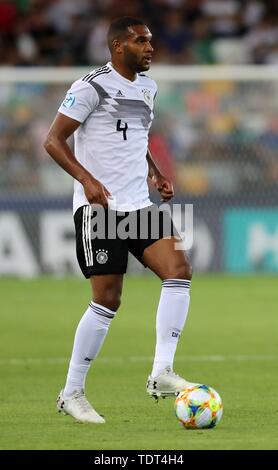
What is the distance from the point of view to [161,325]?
24.4 ft

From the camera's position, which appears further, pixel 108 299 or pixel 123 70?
pixel 123 70

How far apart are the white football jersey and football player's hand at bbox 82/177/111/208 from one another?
180mm

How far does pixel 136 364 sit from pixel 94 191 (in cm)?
335

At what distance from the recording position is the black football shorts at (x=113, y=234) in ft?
23.9

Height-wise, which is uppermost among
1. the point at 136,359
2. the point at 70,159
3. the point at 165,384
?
the point at 70,159

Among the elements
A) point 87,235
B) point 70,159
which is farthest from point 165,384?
point 70,159

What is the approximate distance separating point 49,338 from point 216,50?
1034 centimetres

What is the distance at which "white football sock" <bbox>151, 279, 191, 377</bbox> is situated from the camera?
24.3 feet

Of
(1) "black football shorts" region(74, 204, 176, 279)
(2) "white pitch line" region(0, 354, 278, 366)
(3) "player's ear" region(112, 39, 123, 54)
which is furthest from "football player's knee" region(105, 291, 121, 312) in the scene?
(2) "white pitch line" region(0, 354, 278, 366)

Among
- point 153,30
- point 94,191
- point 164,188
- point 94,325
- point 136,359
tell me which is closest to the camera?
point 94,191

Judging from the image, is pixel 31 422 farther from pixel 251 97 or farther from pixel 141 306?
pixel 251 97

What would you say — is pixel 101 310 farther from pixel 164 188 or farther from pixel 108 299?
pixel 164 188

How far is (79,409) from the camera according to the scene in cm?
718
